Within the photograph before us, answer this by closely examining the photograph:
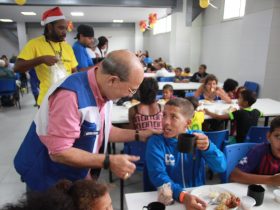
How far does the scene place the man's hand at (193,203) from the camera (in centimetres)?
115

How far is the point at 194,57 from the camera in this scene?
9367 millimetres

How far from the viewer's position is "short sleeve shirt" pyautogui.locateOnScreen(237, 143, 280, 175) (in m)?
1.57

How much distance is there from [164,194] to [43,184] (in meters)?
0.64

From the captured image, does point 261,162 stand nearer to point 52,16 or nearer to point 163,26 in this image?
point 52,16

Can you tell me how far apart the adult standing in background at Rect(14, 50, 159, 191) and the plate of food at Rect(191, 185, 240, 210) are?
0.44m

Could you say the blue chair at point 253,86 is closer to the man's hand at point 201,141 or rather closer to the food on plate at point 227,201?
the man's hand at point 201,141

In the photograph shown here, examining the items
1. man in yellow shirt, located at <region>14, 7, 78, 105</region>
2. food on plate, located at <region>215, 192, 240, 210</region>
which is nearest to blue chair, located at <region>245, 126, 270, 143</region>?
food on plate, located at <region>215, 192, 240, 210</region>

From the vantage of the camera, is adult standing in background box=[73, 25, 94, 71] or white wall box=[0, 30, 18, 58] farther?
white wall box=[0, 30, 18, 58]

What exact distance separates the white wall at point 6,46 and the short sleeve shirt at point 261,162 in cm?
1708

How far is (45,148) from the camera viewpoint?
122 cm

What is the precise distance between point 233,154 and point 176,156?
1.61 ft

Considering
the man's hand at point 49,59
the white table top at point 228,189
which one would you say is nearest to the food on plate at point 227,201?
the white table top at point 228,189

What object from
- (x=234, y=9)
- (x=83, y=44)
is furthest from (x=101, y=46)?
(x=234, y=9)

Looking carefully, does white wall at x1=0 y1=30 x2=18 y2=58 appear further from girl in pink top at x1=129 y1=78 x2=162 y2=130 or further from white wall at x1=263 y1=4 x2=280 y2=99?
girl in pink top at x1=129 y1=78 x2=162 y2=130
